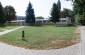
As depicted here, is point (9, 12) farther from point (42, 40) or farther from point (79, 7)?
point (42, 40)

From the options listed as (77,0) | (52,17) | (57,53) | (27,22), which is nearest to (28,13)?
(27,22)

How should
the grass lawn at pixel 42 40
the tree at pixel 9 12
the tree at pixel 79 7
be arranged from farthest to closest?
the tree at pixel 9 12
the tree at pixel 79 7
the grass lawn at pixel 42 40

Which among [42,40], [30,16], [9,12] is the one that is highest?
[9,12]

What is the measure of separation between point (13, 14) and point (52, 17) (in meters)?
18.8

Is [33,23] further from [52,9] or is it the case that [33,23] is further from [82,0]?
[82,0]

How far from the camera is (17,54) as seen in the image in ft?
45.3

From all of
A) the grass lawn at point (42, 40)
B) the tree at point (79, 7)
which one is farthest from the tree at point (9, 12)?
the grass lawn at point (42, 40)

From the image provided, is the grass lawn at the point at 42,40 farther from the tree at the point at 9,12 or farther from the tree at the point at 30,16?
the tree at the point at 9,12

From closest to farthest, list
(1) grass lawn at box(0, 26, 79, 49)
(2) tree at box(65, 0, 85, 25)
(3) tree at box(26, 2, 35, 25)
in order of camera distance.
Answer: (1) grass lawn at box(0, 26, 79, 49), (2) tree at box(65, 0, 85, 25), (3) tree at box(26, 2, 35, 25)

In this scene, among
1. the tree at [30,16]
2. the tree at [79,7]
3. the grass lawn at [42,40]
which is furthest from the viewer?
the tree at [30,16]

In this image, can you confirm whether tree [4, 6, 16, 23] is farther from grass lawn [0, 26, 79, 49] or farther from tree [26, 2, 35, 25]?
grass lawn [0, 26, 79, 49]

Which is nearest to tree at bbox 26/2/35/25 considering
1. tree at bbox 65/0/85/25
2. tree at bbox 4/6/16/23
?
tree at bbox 4/6/16/23

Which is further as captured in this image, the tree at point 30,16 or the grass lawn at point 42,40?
the tree at point 30,16

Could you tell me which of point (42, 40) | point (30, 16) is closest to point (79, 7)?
point (42, 40)
